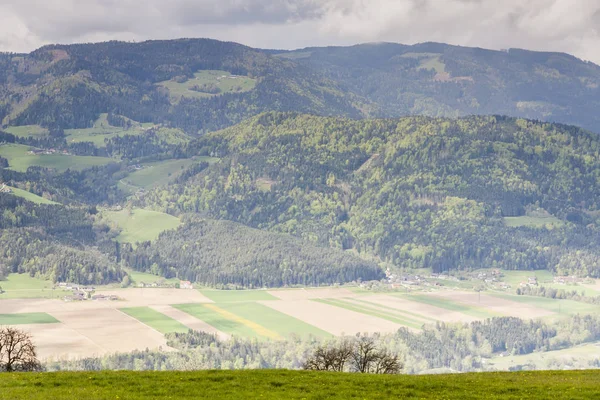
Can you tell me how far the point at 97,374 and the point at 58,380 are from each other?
4347mm

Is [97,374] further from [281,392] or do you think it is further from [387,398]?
[387,398]

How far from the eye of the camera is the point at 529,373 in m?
86.7

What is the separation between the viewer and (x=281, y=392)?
72562mm

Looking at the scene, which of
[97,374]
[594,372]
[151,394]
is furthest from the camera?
[594,372]

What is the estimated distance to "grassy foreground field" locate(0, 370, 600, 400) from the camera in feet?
232

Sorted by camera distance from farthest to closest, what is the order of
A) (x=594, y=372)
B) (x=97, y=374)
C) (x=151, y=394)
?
1. (x=594, y=372)
2. (x=97, y=374)
3. (x=151, y=394)

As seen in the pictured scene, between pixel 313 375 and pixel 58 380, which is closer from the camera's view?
pixel 58 380

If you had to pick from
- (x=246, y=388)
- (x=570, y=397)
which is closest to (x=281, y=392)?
(x=246, y=388)

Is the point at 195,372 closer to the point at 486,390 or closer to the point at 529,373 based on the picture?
the point at 486,390

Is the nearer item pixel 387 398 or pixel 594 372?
pixel 387 398

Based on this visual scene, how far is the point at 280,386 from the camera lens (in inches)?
2960

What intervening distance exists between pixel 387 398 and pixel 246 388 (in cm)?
1134

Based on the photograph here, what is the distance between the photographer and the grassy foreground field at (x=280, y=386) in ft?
232

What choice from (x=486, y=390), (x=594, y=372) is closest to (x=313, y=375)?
(x=486, y=390)
